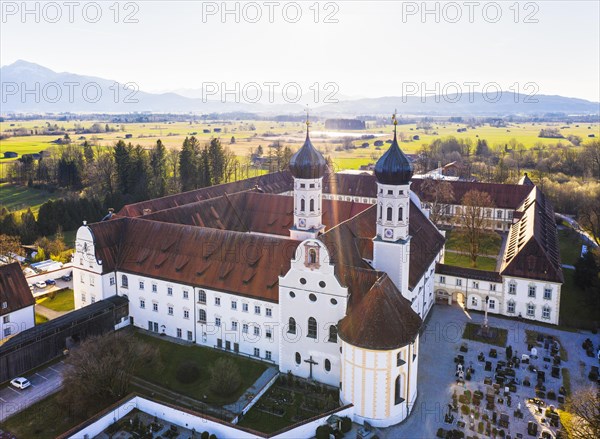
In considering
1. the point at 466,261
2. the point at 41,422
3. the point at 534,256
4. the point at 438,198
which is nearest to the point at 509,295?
the point at 534,256

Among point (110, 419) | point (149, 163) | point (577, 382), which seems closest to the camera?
point (110, 419)

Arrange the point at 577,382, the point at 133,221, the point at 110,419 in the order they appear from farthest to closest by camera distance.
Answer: the point at 133,221 < the point at 577,382 < the point at 110,419

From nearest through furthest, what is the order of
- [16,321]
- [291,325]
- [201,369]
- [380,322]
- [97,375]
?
[380,322]
[97,375]
[291,325]
[201,369]
[16,321]

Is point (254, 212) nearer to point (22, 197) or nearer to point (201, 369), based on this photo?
point (201, 369)

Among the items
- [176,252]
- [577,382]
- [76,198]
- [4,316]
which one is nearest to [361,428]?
[577,382]

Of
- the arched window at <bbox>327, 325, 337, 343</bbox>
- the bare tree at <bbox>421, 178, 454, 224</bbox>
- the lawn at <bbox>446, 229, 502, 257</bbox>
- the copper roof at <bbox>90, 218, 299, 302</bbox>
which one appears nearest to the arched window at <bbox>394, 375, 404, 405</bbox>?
the arched window at <bbox>327, 325, 337, 343</bbox>

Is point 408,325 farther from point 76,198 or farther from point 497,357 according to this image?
point 76,198

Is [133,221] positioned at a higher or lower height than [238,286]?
higher
